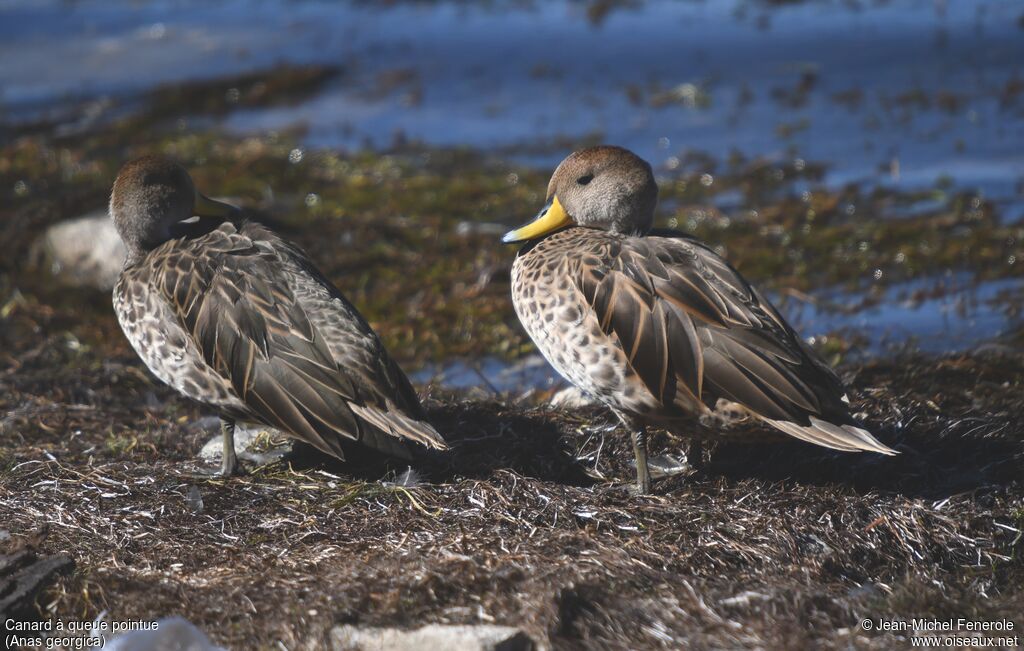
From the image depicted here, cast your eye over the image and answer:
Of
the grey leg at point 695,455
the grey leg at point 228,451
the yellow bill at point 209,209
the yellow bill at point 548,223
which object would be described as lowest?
the grey leg at point 695,455

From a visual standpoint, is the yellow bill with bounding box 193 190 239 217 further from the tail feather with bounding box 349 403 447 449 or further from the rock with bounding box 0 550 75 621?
the rock with bounding box 0 550 75 621

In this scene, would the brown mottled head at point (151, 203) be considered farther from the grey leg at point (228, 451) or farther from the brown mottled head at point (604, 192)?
the brown mottled head at point (604, 192)

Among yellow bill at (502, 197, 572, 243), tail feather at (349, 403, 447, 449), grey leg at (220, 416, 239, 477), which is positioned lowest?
grey leg at (220, 416, 239, 477)

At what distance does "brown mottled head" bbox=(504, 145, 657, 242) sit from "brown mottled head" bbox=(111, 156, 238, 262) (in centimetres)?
129

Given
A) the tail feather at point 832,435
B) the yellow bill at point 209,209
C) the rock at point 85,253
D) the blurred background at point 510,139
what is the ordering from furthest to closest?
the rock at point 85,253
the blurred background at point 510,139
the yellow bill at point 209,209
the tail feather at point 832,435

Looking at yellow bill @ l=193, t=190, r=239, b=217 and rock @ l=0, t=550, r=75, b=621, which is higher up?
yellow bill @ l=193, t=190, r=239, b=217

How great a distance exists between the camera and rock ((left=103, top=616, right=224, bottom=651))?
338 cm

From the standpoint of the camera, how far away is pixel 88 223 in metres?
7.67

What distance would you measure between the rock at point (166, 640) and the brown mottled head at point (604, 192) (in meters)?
2.10

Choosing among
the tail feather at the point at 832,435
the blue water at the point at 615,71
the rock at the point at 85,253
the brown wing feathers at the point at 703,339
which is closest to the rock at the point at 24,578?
the brown wing feathers at the point at 703,339

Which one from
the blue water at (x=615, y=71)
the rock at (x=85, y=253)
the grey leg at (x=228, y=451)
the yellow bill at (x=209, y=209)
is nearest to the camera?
the grey leg at (x=228, y=451)

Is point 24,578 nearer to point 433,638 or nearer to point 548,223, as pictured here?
point 433,638

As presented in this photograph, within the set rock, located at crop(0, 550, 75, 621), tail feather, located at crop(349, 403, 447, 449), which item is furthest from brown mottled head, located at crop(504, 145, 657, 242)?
rock, located at crop(0, 550, 75, 621)

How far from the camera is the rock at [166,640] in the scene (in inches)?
133
